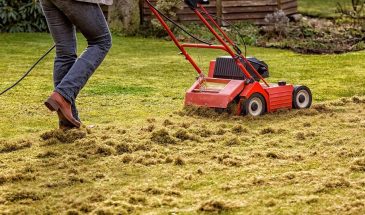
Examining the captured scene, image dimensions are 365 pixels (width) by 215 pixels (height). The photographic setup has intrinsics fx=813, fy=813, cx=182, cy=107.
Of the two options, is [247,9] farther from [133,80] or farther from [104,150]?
[104,150]

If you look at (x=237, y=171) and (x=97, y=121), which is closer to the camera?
(x=237, y=171)

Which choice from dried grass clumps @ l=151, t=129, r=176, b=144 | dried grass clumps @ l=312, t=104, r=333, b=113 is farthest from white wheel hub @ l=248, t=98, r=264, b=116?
dried grass clumps @ l=151, t=129, r=176, b=144

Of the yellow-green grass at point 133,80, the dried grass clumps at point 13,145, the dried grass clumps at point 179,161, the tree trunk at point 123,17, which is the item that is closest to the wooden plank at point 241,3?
the tree trunk at point 123,17

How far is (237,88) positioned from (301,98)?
612 mm

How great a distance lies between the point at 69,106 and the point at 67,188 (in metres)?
1.10

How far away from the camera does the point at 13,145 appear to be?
15.9 feet

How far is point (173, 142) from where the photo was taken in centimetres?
504

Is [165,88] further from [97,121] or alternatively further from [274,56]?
[274,56]

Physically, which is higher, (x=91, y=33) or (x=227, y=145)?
(x=91, y=33)

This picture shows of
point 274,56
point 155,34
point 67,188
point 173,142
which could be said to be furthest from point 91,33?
point 155,34

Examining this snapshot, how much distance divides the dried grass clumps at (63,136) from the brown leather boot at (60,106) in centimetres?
8

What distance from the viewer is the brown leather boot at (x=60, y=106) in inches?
192

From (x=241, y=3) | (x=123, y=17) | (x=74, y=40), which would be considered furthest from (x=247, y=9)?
(x=74, y=40)

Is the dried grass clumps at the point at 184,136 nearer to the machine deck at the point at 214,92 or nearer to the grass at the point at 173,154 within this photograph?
the grass at the point at 173,154
